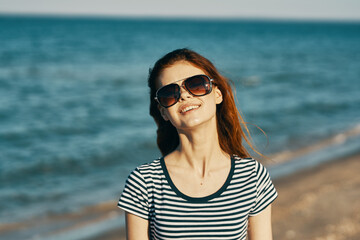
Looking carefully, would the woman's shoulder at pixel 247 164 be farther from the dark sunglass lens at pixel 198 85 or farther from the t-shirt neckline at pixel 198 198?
the dark sunglass lens at pixel 198 85

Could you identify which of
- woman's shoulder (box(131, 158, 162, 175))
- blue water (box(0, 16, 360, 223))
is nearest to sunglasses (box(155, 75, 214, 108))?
woman's shoulder (box(131, 158, 162, 175))

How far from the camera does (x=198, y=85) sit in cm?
216

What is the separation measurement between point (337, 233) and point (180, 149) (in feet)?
15.1

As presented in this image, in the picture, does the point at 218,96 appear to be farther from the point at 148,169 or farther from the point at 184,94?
the point at 148,169

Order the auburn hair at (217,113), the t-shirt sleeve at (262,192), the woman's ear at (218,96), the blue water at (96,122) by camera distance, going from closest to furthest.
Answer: the t-shirt sleeve at (262,192), the auburn hair at (217,113), the woman's ear at (218,96), the blue water at (96,122)

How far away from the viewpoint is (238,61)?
39406mm

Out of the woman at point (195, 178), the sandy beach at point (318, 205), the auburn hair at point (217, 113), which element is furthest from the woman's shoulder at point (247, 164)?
the sandy beach at point (318, 205)

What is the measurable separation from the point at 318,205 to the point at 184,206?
5560mm

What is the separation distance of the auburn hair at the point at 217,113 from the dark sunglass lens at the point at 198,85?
0.38 ft

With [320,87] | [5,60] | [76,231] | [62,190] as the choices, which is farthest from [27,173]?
[5,60]

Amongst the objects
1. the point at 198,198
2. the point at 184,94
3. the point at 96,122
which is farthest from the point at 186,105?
the point at 96,122

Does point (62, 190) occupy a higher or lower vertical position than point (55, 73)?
lower

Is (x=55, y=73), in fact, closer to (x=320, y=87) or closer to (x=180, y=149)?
(x=320, y=87)

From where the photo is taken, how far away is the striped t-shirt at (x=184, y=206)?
6.56ft
